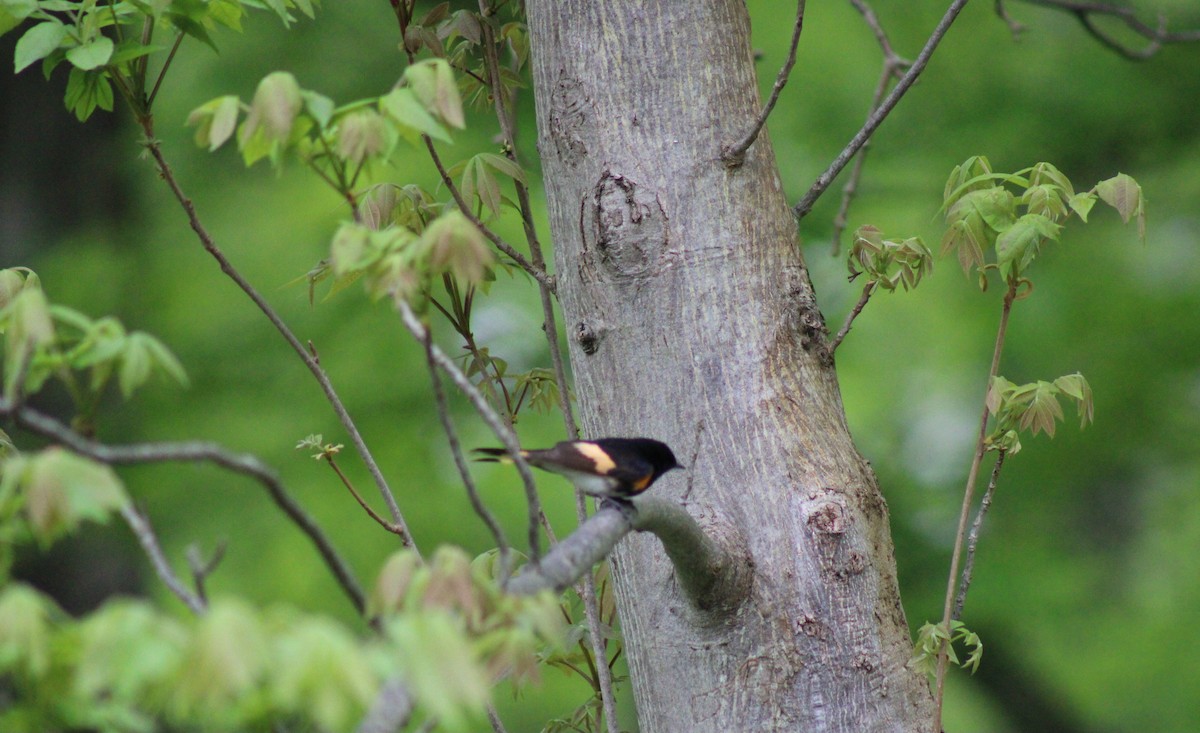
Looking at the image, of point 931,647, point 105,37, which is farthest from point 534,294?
point 931,647

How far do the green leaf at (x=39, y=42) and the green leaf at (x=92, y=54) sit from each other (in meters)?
0.04

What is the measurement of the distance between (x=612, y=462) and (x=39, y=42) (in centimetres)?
124

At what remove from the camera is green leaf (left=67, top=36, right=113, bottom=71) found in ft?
5.72

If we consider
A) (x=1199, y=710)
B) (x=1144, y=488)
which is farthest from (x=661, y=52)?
(x=1144, y=488)

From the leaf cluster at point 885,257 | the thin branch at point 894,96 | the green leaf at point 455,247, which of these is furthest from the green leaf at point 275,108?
the leaf cluster at point 885,257

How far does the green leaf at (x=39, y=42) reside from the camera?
1773mm

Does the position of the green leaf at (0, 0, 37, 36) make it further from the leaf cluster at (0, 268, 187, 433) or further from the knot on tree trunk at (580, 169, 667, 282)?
the knot on tree trunk at (580, 169, 667, 282)

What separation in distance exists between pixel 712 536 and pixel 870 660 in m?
0.36

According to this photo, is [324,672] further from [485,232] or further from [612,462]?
[485,232]

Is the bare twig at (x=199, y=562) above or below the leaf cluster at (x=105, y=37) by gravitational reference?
below

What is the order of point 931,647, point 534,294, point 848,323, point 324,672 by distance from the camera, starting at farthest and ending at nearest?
point 534,294 < point 848,323 < point 931,647 < point 324,672

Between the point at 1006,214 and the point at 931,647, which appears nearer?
the point at 931,647

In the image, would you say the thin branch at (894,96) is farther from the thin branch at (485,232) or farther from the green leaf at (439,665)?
the green leaf at (439,665)

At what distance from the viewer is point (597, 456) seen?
182 centimetres
